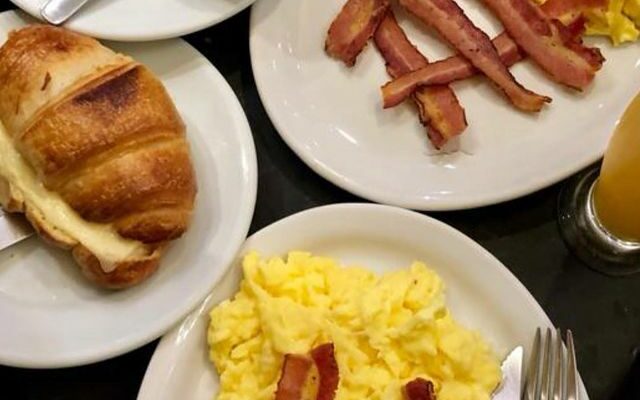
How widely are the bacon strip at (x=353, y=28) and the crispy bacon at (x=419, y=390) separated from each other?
1.69 feet

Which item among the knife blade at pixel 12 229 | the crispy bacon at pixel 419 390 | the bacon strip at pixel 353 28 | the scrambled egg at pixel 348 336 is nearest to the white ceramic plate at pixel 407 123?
the bacon strip at pixel 353 28

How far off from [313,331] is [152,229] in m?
0.25

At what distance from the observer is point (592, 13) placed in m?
1.63

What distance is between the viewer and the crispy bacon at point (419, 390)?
1.34 m

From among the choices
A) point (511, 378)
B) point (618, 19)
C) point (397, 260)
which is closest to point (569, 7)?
point (618, 19)

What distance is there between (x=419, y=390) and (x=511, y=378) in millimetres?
152

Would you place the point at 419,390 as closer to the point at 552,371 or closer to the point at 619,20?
the point at 552,371

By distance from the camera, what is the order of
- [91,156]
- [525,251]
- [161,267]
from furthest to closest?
[525,251] → [161,267] → [91,156]

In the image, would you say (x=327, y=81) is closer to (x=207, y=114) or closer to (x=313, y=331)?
(x=207, y=114)

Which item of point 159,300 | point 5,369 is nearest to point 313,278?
point 159,300

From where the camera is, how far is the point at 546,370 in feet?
4.54

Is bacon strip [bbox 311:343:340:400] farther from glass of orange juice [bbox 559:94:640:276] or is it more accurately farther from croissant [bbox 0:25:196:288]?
glass of orange juice [bbox 559:94:640:276]

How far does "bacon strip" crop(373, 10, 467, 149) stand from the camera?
5.03ft

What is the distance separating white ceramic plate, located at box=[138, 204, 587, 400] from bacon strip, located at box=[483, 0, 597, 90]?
1.09 ft
